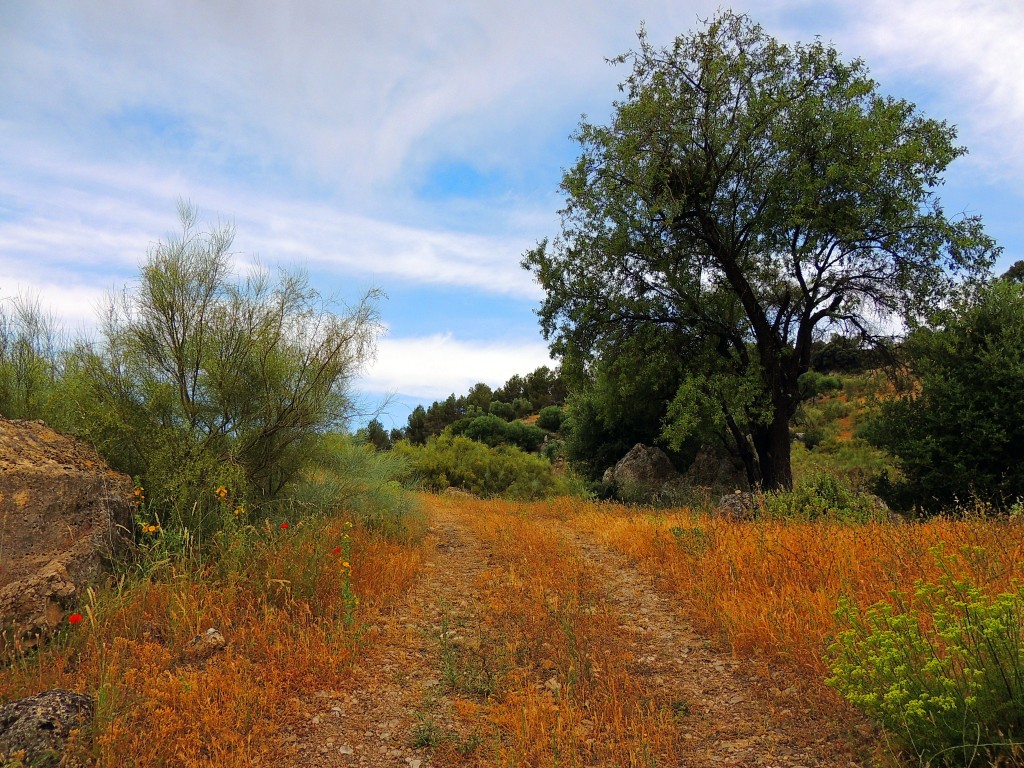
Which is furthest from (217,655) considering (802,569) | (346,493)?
(802,569)

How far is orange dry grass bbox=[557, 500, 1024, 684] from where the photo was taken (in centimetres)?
434

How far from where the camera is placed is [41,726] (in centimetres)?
302

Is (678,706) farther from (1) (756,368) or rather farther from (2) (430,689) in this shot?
(1) (756,368)

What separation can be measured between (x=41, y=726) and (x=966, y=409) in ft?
52.2

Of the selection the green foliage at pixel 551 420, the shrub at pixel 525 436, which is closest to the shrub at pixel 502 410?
the green foliage at pixel 551 420

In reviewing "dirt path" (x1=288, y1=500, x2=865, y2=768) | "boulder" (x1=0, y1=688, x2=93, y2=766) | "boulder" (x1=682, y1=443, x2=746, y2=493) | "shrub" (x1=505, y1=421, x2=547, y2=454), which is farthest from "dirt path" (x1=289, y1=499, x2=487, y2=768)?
"shrub" (x1=505, y1=421, x2=547, y2=454)

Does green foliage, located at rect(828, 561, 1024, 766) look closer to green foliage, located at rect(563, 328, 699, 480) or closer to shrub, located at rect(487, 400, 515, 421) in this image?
green foliage, located at rect(563, 328, 699, 480)

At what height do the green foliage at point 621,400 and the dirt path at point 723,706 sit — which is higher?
the green foliage at point 621,400

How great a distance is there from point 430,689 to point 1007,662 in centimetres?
349

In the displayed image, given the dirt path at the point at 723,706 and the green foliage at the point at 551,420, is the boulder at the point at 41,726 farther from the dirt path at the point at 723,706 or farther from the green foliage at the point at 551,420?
the green foliage at the point at 551,420

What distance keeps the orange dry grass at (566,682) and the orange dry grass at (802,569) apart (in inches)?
37.9

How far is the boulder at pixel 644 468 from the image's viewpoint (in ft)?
63.4

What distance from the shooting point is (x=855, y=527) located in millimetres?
6781

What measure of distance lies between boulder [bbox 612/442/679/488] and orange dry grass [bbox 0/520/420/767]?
14.3 meters
